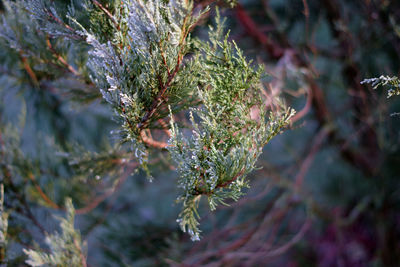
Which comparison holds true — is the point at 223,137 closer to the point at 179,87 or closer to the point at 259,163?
the point at 179,87

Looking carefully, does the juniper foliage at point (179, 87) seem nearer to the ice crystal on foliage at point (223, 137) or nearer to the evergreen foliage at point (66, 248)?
the ice crystal on foliage at point (223, 137)

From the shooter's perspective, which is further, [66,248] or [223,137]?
[66,248]

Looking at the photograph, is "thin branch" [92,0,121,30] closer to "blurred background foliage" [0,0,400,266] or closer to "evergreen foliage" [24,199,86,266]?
"blurred background foliage" [0,0,400,266]

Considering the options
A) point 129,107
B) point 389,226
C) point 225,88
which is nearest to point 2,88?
point 129,107

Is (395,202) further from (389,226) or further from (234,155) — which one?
(234,155)

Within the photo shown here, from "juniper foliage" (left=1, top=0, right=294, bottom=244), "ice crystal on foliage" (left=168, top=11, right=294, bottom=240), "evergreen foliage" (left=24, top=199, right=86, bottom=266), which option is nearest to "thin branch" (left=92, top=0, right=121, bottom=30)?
"juniper foliage" (left=1, top=0, right=294, bottom=244)

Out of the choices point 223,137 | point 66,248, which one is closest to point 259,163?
point 223,137

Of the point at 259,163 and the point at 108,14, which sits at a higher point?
the point at 108,14

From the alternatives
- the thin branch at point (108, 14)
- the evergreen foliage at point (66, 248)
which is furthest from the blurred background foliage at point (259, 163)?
the evergreen foliage at point (66, 248)
